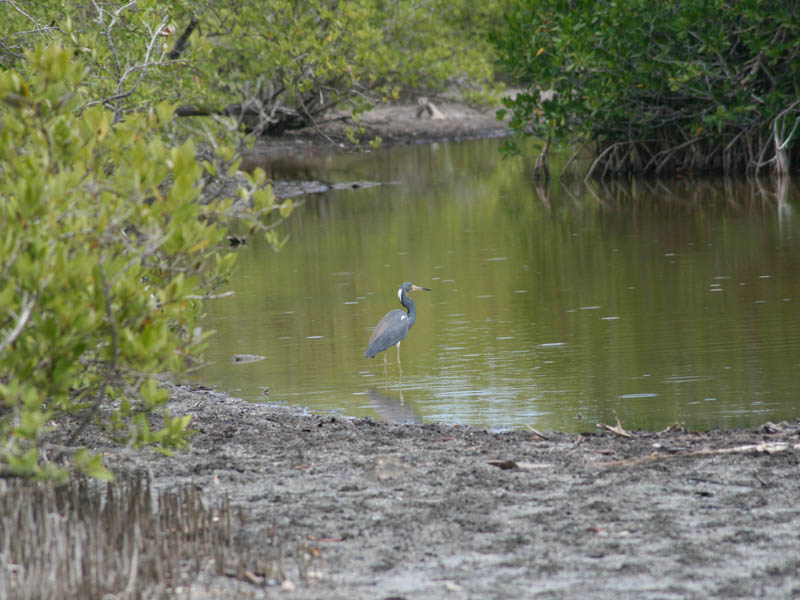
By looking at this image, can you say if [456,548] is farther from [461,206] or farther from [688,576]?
[461,206]

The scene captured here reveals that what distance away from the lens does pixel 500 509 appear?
5.55 metres

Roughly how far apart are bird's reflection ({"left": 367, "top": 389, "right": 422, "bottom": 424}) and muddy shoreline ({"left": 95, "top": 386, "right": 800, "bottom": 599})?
35.5 inches

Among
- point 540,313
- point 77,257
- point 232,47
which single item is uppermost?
point 232,47

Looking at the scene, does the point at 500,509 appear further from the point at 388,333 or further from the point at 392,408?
the point at 388,333

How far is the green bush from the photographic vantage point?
14.4 feet

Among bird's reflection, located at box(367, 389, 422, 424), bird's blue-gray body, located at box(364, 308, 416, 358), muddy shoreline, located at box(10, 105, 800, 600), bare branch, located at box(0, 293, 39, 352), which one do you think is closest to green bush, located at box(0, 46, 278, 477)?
bare branch, located at box(0, 293, 39, 352)

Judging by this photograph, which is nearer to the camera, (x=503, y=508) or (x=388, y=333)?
(x=503, y=508)

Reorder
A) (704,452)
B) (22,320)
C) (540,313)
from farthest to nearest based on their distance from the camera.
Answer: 1. (540,313)
2. (704,452)
3. (22,320)

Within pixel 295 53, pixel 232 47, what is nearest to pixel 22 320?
pixel 295 53

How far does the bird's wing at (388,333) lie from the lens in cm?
1034

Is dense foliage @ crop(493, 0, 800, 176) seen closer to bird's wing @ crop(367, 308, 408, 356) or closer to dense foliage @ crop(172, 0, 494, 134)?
dense foliage @ crop(172, 0, 494, 134)

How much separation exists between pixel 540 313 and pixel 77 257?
830cm

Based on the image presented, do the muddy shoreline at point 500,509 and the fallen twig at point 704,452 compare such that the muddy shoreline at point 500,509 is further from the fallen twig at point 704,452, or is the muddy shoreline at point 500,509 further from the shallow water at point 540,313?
the shallow water at point 540,313

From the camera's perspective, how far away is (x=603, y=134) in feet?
90.3
